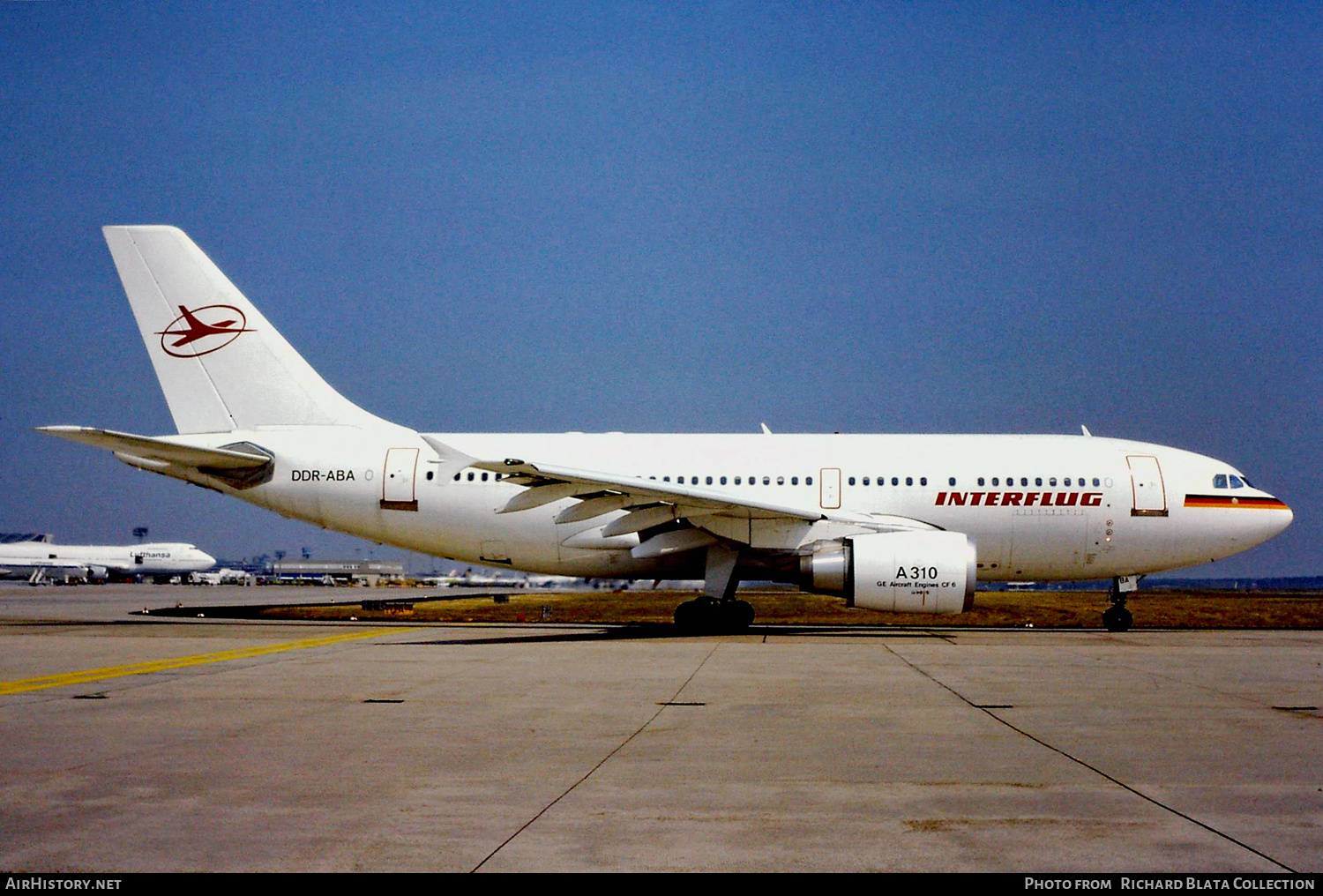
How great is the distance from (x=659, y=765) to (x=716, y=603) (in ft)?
43.9

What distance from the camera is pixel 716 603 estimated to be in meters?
20.4

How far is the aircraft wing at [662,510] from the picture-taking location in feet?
60.0

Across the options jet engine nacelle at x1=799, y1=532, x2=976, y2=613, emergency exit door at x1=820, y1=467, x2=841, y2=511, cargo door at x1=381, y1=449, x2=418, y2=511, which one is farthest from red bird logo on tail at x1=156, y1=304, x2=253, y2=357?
jet engine nacelle at x1=799, y1=532, x2=976, y2=613

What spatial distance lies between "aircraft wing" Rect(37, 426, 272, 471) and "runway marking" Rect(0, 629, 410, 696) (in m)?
4.52

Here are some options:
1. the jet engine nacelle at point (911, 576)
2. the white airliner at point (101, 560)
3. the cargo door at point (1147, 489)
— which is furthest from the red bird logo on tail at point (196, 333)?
the white airliner at point (101, 560)

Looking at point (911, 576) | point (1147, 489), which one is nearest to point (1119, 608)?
point (1147, 489)

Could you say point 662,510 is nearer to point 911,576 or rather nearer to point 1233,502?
point 911,576

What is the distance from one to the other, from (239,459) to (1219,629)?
19.6 meters

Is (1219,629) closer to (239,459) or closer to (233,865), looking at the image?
(239,459)

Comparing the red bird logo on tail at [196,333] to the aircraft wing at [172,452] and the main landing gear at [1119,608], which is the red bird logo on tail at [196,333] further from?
the main landing gear at [1119,608]

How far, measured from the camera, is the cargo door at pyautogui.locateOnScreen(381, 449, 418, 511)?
2134 centimetres

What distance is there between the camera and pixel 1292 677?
41.3 ft

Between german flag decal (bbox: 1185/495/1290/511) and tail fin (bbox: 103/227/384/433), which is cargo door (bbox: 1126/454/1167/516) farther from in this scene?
tail fin (bbox: 103/227/384/433)
